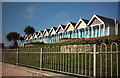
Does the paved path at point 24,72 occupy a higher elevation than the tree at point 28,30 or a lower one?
lower

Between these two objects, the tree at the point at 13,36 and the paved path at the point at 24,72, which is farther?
the tree at the point at 13,36

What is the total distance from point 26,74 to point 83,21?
53.3 ft

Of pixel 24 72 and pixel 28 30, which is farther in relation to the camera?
pixel 28 30

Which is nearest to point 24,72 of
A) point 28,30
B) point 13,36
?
point 28,30

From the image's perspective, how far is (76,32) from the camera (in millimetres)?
21828

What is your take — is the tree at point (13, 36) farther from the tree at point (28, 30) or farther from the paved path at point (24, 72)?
the paved path at point (24, 72)

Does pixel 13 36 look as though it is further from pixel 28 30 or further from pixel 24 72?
pixel 24 72

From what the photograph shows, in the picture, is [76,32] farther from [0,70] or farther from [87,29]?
[0,70]

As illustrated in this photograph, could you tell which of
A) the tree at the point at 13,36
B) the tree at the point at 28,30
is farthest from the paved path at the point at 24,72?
the tree at the point at 13,36

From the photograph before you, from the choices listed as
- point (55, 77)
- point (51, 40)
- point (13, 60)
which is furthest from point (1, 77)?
point (51, 40)

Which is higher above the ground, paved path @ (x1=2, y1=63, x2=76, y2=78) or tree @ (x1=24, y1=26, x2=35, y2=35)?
tree @ (x1=24, y1=26, x2=35, y2=35)

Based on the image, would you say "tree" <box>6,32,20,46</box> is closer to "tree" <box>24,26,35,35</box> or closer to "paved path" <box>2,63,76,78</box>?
"tree" <box>24,26,35,35</box>

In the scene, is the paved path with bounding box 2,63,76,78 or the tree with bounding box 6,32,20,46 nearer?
the paved path with bounding box 2,63,76,78

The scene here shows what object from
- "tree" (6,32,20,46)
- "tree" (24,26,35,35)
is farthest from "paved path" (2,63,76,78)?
"tree" (6,32,20,46)
